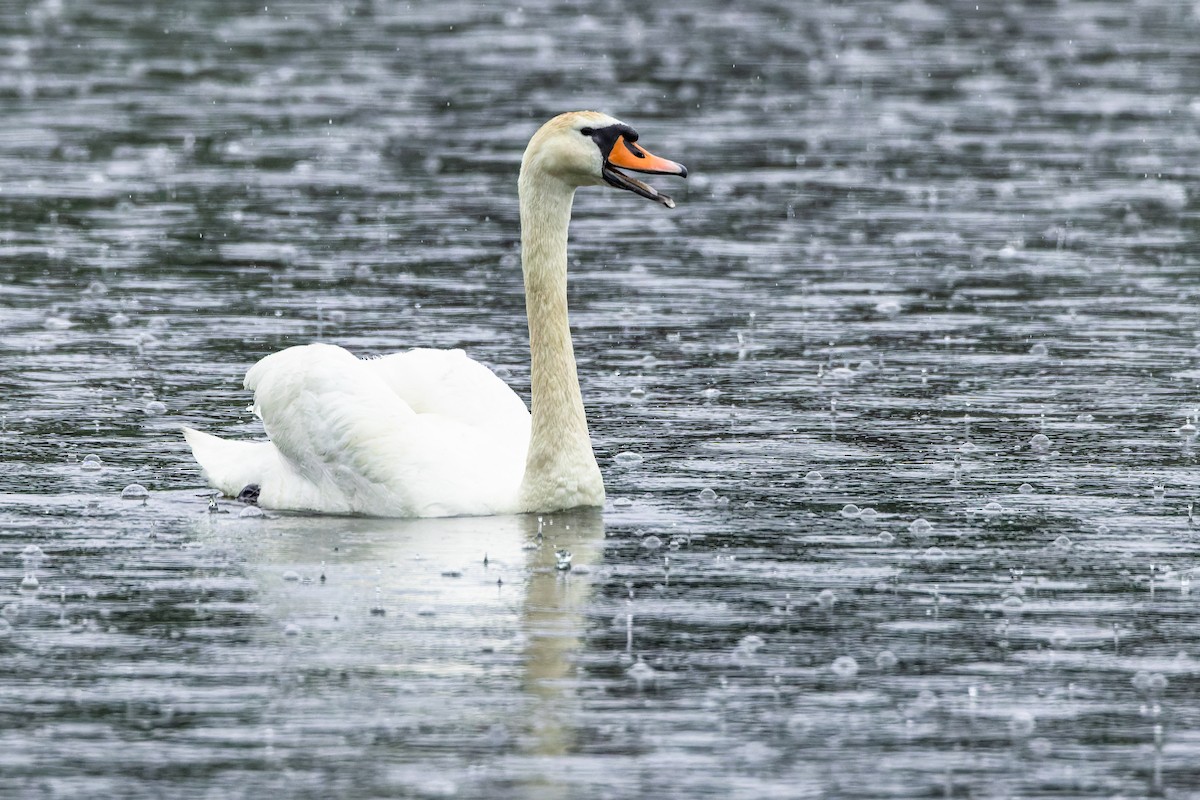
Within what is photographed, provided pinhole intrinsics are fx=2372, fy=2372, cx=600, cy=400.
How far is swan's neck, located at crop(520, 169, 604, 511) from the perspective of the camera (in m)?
11.8

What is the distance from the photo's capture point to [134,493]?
12.1 m

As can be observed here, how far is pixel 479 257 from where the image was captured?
1998 cm

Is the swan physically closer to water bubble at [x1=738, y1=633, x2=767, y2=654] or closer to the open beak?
Result: the open beak

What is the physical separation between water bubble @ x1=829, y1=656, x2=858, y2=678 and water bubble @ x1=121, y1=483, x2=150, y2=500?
4.51 meters

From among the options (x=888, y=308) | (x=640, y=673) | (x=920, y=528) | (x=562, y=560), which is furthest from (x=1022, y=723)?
(x=888, y=308)

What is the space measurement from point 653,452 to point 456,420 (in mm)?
1445

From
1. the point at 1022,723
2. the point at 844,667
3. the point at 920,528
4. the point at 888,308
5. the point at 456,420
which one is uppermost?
the point at 888,308

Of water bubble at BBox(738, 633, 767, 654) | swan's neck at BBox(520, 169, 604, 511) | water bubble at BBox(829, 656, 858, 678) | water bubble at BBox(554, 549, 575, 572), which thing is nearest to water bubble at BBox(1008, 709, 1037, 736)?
water bubble at BBox(829, 656, 858, 678)

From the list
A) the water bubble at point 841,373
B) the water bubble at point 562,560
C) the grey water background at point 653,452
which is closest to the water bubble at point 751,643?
the grey water background at point 653,452

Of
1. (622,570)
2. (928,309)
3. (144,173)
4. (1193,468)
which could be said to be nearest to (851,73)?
(144,173)

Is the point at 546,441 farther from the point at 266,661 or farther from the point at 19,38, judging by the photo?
the point at 19,38

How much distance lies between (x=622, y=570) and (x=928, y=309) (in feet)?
25.2

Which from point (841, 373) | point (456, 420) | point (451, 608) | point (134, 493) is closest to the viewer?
point (451, 608)

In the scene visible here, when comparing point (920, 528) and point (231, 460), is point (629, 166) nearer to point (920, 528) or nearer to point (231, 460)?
point (920, 528)
